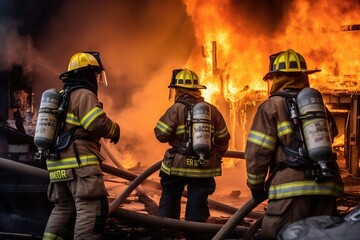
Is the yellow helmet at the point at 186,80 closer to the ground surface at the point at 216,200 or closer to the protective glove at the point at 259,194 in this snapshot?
the ground surface at the point at 216,200

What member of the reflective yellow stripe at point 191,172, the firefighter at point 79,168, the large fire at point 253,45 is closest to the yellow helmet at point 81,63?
the firefighter at point 79,168

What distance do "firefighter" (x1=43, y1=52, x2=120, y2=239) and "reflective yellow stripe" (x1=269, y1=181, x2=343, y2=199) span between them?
5.25 feet

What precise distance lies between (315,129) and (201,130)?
1.91 metres

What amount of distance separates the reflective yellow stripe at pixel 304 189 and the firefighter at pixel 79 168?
1.60 metres

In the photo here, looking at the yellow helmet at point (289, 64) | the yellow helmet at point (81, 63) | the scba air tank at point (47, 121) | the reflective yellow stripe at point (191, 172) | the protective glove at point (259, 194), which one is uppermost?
the yellow helmet at point (81, 63)

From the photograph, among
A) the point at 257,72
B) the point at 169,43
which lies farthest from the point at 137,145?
the point at 257,72

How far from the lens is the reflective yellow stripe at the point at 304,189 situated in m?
3.32

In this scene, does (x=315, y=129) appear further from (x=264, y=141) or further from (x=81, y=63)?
(x=81, y=63)

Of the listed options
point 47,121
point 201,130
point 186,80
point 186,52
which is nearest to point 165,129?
point 201,130

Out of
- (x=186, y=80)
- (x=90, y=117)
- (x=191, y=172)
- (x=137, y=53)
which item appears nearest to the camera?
(x=90, y=117)

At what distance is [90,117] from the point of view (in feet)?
13.5

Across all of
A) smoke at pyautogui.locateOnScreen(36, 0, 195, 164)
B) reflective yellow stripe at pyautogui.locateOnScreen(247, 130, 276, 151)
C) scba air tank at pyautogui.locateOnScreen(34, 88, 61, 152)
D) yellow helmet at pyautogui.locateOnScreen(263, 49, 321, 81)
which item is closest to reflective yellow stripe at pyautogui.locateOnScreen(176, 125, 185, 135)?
scba air tank at pyautogui.locateOnScreen(34, 88, 61, 152)

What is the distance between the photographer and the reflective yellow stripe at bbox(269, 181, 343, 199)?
332 cm

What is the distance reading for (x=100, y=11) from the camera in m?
16.2
